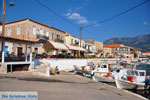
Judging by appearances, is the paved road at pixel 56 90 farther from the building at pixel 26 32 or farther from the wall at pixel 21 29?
the wall at pixel 21 29

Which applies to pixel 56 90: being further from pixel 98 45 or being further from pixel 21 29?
pixel 98 45

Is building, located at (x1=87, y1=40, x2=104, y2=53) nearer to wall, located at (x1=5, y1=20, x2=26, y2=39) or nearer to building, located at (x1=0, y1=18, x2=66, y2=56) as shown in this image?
building, located at (x1=0, y1=18, x2=66, y2=56)

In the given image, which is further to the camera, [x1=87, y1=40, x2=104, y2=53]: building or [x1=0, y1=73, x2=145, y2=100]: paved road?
[x1=87, y1=40, x2=104, y2=53]: building

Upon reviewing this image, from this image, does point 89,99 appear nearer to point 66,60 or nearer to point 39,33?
point 66,60

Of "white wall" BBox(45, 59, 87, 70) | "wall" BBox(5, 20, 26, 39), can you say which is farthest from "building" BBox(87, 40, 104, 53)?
"wall" BBox(5, 20, 26, 39)

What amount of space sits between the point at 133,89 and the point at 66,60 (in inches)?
517

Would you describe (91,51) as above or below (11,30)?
below

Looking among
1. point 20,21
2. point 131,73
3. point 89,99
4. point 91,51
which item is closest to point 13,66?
point 89,99

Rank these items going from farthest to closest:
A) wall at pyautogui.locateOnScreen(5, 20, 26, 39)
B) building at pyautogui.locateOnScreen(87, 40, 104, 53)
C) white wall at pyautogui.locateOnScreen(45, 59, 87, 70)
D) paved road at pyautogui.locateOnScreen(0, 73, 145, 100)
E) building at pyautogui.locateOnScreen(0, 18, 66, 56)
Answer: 1. building at pyautogui.locateOnScreen(87, 40, 104, 53)
2. wall at pyautogui.locateOnScreen(5, 20, 26, 39)
3. building at pyautogui.locateOnScreen(0, 18, 66, 56)
4. white wall at pyautogui.locateOnScreen(45, 59, 87, 70)
5. paved road at pyautogui.locateOnScreen(0, 73, 145, 100)

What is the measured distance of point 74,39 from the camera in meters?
42.8

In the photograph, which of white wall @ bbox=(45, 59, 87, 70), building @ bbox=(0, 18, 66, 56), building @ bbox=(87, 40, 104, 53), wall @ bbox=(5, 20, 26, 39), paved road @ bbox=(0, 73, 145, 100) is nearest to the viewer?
paved road @ bbox=(0, 73, 145, 100)

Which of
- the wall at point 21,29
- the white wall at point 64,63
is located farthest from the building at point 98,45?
the wall at point 21,29

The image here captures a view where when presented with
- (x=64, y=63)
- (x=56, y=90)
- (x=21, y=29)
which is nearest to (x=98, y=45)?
(x=64, y=63)

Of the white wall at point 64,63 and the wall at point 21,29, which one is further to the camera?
the wall at point 21,29
